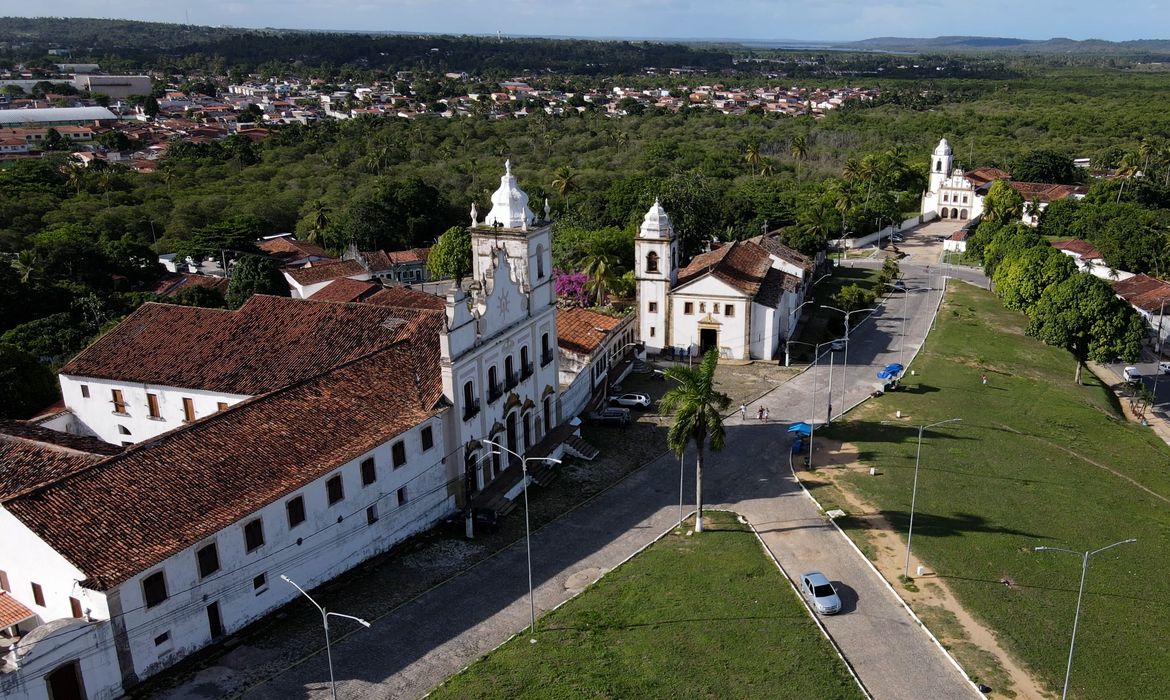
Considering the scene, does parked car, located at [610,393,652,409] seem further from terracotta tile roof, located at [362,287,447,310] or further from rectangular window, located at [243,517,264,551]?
rectangular window, located at [243,517,264,551]

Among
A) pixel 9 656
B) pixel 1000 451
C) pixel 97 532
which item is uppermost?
pixel 97 532

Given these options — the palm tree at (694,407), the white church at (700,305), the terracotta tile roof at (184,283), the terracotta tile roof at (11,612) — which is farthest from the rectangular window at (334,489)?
the terracotta tile roof at (184,283)

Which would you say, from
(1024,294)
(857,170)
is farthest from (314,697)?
(857,170)

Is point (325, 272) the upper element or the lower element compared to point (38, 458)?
lower

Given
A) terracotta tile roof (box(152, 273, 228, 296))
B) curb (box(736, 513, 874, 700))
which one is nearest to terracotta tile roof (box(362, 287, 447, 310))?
terracotta tile roof (box(152, 273, 228, 296))

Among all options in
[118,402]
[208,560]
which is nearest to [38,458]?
[208,560]

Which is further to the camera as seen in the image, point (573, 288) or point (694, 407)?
point (573, 288)

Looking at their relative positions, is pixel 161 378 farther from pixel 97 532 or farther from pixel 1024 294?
pixel 1024 294

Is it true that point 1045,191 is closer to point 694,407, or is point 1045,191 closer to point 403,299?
point 403,299
